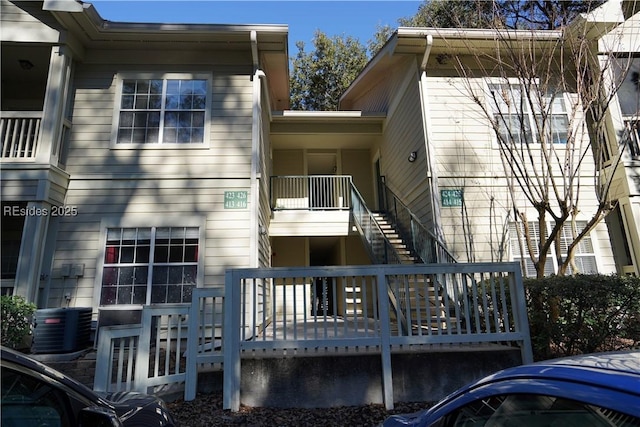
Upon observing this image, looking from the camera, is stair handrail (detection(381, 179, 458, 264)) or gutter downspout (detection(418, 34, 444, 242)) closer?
stair handrail (detection(381, 179, 458, 264))

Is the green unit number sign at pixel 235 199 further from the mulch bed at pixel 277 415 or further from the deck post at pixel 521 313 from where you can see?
the deck post at pixel 521 313

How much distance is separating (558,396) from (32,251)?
8.51 meters

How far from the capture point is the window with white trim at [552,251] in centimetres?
Answer: 793

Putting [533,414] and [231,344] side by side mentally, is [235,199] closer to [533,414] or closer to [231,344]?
[231,344]

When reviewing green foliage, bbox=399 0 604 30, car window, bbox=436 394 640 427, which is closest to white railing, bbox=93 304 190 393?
car window, bbox=436 394 640 427

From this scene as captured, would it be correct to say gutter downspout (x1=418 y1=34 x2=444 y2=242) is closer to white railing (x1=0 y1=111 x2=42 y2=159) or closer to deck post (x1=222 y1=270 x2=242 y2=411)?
deck post (x1=222 y1=270 x2=242 y2=411)

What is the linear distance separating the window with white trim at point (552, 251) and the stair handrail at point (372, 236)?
2.75 metres

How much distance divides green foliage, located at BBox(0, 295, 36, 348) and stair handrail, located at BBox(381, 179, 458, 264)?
7.46m

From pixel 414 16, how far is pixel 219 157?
58.7 feet

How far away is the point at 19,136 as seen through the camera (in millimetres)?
8000

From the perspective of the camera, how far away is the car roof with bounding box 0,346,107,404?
144 cm

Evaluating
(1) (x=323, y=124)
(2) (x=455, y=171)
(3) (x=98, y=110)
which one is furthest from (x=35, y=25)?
(2) (x=455, y=171)

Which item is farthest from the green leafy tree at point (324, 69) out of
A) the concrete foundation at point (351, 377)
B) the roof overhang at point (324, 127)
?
the concrete foundation at point (351, 377)

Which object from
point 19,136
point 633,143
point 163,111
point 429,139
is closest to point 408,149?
point 429,139
